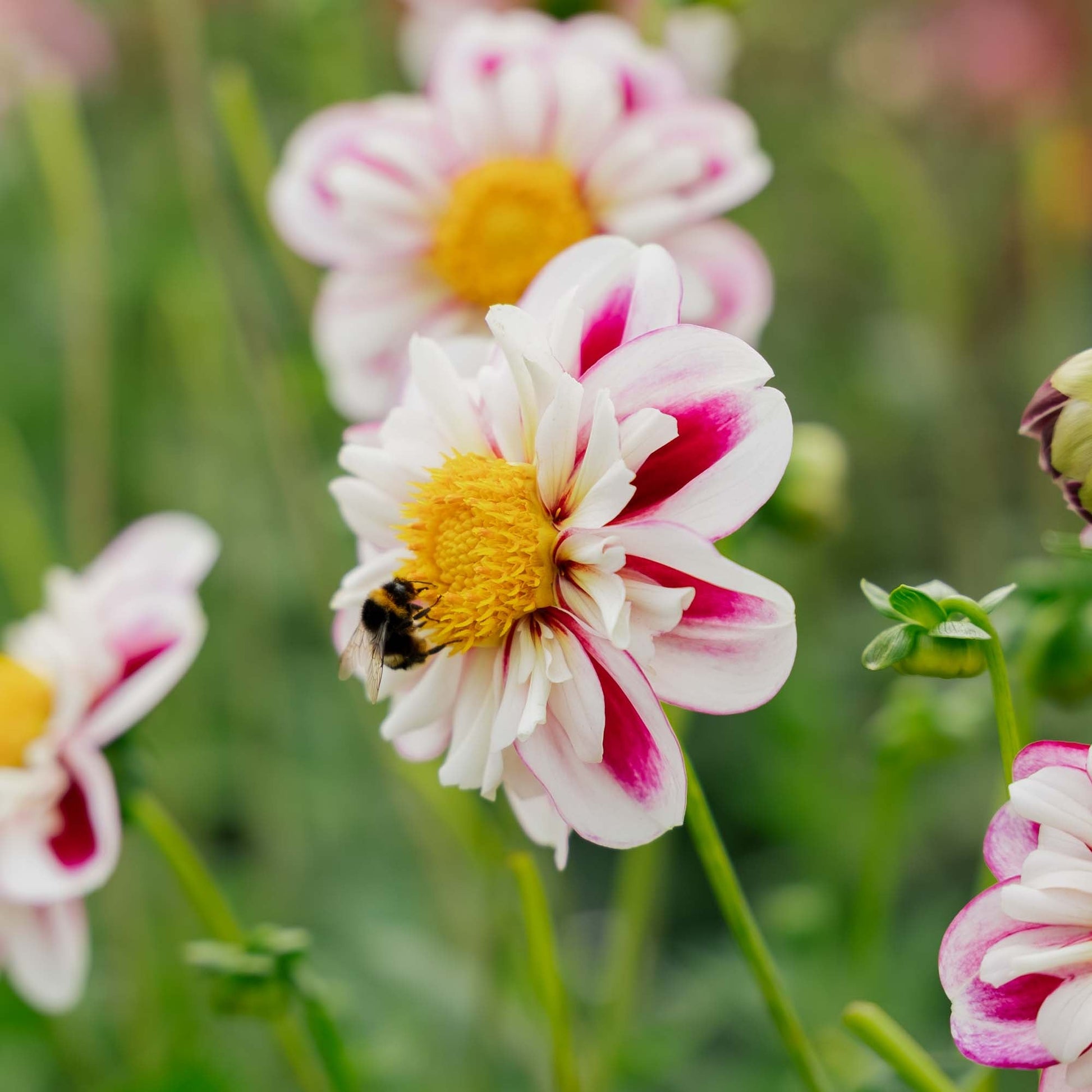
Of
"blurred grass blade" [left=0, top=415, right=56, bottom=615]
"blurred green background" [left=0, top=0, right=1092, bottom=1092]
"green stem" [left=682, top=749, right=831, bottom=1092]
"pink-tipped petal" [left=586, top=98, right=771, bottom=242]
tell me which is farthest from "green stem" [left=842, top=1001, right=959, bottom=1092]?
"blurred grass blade" [left=0, top=415, right=56, bottom=615]

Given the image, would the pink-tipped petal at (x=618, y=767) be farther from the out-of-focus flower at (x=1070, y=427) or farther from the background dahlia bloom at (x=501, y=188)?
the background dahlia bloom at (x=501, y=188)

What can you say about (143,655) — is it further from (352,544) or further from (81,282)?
(81,282)

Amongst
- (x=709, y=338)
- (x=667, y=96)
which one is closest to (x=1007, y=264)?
(x=667, y=96)

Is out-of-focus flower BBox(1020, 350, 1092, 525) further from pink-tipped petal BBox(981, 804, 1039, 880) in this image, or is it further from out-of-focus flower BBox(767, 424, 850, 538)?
out-of-focus flower BBox(767, 424, 850, 538)

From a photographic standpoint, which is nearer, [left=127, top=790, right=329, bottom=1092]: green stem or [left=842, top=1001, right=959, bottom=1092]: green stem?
[left=842, top=1001, right=959, bottom=1092]: green stem

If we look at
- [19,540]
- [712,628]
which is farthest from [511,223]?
[19,540]

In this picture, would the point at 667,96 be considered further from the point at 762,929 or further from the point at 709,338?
the point at 762,929
